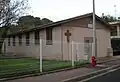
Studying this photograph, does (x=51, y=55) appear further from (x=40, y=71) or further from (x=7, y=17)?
(x=40, y=71)

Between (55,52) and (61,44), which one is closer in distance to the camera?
(61,44)

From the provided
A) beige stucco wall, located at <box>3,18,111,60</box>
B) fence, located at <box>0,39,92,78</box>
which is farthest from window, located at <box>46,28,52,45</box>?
beige stucco wall, located at <box>3,18,111,60</box>

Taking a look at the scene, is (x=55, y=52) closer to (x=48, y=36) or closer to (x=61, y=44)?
(x=61, y=44)

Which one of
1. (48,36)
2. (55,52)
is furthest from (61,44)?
(48,36)

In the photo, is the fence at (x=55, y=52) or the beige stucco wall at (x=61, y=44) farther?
the beige stucco wall at (x=61, y=44)

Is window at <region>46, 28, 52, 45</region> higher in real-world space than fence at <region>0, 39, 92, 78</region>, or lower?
higher

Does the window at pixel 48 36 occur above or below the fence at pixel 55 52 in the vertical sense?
above

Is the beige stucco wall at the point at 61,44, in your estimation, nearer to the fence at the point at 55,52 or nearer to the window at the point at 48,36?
the fence at the point at 55,52

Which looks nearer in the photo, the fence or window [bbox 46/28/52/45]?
the fence

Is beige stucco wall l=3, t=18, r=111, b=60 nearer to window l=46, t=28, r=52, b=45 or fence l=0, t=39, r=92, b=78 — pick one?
fence l=0, t=39, r=92, b=78

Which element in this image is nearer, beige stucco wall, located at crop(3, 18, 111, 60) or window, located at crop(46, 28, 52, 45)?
beige stucco wall, located at crop(3, 18, 111, 60)

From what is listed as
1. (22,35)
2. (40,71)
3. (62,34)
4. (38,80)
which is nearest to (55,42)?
(62,34)

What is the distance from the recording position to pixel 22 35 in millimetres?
31375

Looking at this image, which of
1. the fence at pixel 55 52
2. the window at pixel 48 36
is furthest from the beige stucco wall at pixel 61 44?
the window at pixel 48 36
